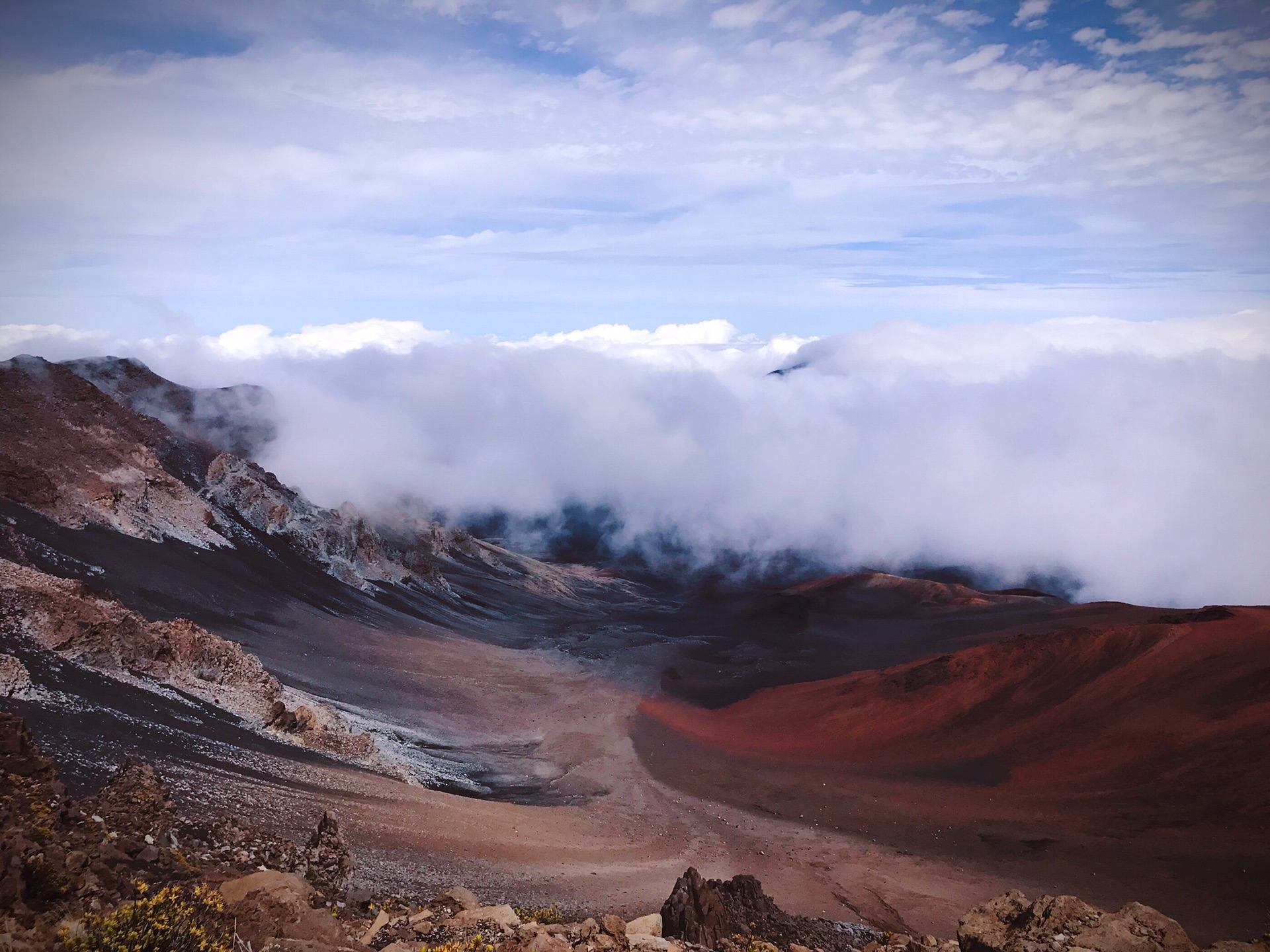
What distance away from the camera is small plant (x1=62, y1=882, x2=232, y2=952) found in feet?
23.2

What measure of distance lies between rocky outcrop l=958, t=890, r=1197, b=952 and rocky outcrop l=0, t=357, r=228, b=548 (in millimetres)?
42397

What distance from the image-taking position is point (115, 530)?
4228 centimetres

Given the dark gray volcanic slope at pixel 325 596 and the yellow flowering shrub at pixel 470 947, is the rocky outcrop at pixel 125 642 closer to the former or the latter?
the dark gray volcanic slope at pixel 325 596

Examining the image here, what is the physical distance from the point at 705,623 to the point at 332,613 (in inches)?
1459

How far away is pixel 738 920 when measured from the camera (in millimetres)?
17000

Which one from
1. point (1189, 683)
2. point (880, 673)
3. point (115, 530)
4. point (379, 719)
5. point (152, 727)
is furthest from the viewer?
point (880, 673)

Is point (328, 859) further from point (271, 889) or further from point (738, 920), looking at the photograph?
point (738, 920)

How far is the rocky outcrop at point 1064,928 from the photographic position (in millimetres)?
9852

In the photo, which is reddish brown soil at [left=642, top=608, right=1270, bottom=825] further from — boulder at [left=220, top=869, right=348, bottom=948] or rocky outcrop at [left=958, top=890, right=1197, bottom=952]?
boulder at [left=220, top=869, right=348, bottom=948]

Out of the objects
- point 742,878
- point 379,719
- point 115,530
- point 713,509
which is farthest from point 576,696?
point 713,509

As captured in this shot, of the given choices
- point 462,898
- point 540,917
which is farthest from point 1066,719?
point 462,898

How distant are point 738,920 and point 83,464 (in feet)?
147

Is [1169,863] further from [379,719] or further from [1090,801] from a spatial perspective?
[379,719]

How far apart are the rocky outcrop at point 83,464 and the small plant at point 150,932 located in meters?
37.2
